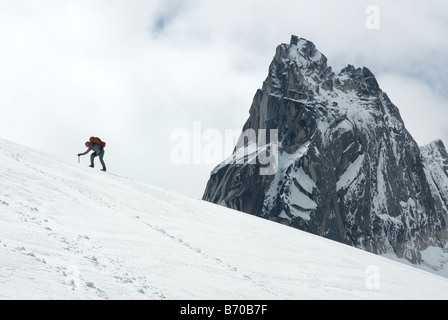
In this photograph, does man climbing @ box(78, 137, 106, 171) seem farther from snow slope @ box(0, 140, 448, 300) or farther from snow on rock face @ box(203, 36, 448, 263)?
snow on rock face @ box(203, 36, 448, 263)

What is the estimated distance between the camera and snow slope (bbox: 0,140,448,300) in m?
7.45

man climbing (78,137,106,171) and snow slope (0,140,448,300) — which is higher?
man climbing (78,137,106,171)

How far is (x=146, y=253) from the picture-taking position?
974 centimetres

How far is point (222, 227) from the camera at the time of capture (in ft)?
50.4

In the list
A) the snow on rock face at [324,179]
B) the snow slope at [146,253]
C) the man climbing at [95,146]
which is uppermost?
the snow on rock face at [324,179]

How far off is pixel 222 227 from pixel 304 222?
15107 centimetres

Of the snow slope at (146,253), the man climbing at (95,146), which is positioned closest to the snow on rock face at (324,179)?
the man climbing at (95,146)

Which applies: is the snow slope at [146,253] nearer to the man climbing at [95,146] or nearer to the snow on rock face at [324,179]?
the man climbing at [95,146]

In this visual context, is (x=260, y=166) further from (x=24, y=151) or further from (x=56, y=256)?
(x=56, y=256)

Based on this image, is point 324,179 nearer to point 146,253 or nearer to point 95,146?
point 95,146

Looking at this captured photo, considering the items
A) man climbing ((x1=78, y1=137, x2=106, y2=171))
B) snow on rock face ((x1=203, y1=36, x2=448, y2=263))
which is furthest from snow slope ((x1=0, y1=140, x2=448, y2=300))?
snow on rock face ((x1=203, y1=36, x2=448, y2=263))

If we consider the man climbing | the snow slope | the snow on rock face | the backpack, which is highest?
the snow on rock face

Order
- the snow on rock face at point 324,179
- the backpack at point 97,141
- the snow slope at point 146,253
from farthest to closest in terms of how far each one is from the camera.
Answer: the snow on rock face at point 324,179 → the backpack at point 97,141 → the snow slope at point 146,253

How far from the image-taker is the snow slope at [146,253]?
7.45m
